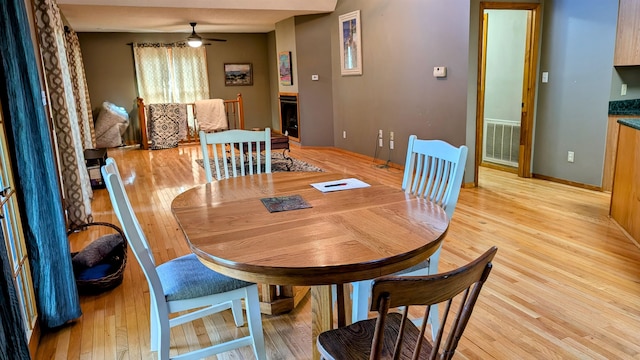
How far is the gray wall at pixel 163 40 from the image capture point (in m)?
8.72

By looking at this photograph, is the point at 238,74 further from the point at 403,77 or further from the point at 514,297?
the point at 514,297

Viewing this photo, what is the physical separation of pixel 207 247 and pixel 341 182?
3.15 ft

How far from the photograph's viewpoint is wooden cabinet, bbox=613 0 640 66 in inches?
155

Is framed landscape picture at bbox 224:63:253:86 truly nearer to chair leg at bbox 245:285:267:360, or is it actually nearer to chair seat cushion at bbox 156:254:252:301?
chair seat cushion at bbox 156:254:252:301

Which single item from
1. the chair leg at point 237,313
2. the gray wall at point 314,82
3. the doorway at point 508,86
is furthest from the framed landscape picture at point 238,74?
the chair leg at point 237,313

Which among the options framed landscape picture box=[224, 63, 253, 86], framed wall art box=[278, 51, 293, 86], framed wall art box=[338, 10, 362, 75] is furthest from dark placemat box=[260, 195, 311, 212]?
framed landscape picture box=[224, 63, 253, 86]

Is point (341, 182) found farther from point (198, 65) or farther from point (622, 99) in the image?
point (198, 65)

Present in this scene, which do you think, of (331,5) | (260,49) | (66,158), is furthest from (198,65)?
(66,158)

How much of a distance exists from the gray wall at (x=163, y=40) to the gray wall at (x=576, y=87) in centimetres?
647

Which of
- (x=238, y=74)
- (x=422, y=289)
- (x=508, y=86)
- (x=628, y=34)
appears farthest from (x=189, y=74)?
(x=422, y=289)

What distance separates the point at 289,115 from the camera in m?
8.33

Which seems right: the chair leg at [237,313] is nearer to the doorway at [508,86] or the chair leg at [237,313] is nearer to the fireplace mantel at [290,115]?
the doorway at [508,86]

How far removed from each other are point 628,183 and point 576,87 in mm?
1702

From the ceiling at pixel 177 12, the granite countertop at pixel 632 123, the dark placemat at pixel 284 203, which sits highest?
the ceiling at pixel 177 12
